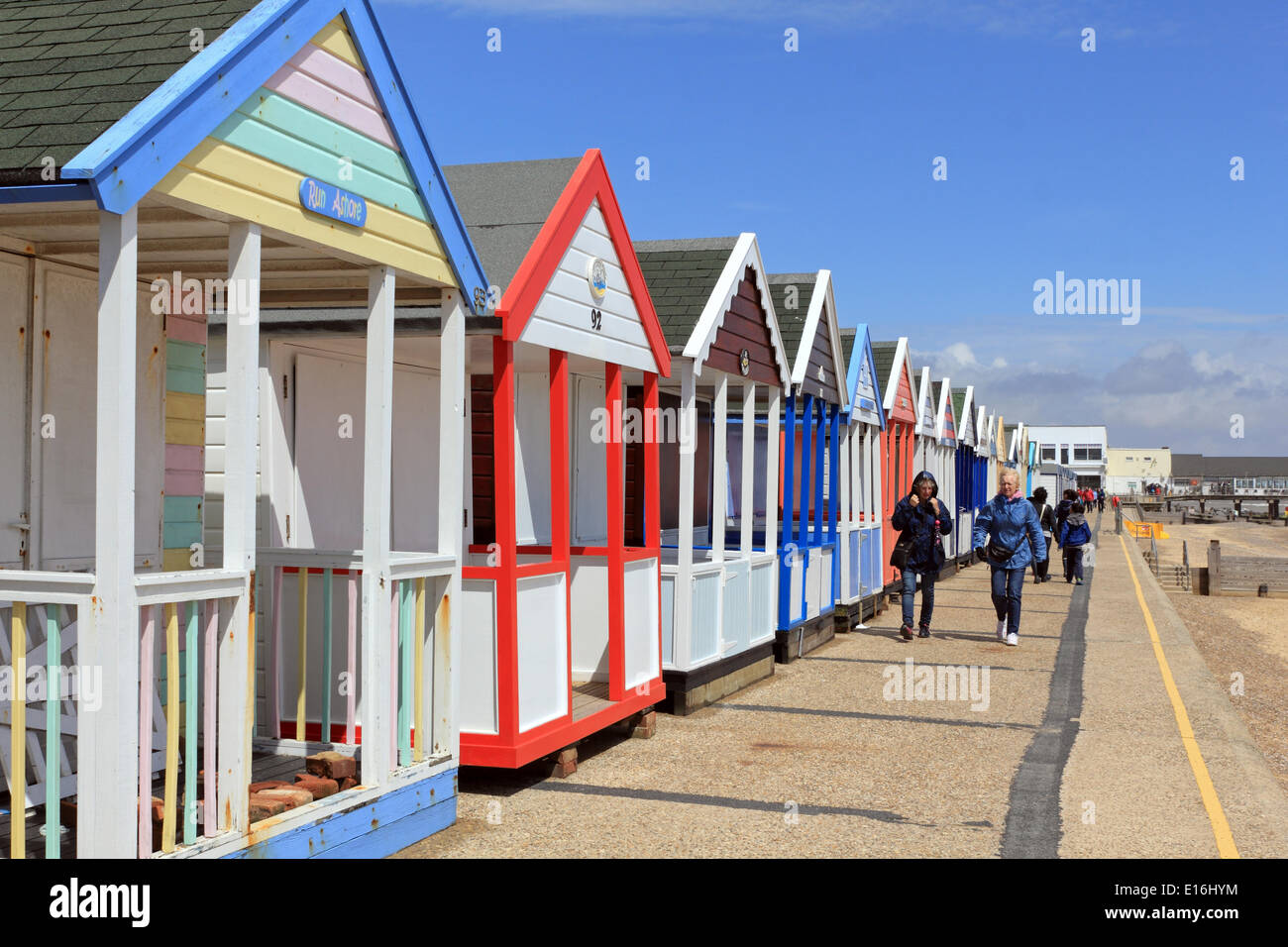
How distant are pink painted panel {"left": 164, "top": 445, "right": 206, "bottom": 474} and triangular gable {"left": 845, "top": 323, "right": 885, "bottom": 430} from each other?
8.86m

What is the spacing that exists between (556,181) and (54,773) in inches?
179

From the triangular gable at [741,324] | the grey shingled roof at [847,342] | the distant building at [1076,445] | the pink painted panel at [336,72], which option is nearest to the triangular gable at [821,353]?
the triangular gable at [741,324]

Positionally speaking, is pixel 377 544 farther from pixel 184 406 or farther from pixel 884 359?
pixel 884 359

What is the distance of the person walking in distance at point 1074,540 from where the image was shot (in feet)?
70.0

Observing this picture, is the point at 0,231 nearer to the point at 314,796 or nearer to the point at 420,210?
the point at 420,210

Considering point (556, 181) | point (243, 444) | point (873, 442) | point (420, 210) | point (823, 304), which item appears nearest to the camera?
point (243, 444)

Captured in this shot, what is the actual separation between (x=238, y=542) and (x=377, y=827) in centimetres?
160

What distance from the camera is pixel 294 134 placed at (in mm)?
5020

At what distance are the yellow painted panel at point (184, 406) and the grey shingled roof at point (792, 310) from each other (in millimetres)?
6307

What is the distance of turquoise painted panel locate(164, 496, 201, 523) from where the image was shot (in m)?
6.66

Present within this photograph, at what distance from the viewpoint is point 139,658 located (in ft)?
14.3

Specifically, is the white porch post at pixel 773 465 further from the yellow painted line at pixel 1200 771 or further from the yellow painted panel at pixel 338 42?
the yellow painted panel at pixel 338 42

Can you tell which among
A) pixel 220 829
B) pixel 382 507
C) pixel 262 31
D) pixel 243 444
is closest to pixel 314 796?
pixel 220 829
